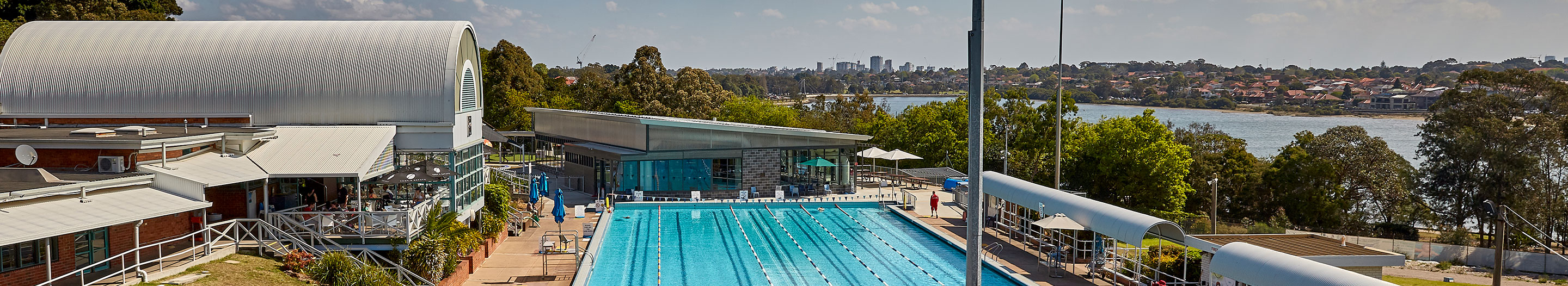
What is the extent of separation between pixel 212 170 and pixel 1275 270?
17585mm

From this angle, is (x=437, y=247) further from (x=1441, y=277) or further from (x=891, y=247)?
(x=1441, y=277)

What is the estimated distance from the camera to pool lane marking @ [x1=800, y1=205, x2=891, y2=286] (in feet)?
68.1

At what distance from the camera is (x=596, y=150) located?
117ft

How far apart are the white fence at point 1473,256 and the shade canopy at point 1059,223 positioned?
17.3 meters

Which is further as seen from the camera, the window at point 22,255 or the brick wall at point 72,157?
the brick wall at point 72,157

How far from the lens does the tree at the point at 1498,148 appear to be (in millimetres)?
41156

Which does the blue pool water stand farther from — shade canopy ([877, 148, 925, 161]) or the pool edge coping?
shade canopy ([877, 148, 925, 161])

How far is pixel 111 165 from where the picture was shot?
15.4 m

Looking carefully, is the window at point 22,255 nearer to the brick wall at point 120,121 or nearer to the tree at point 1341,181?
the brick wall at point 120,121

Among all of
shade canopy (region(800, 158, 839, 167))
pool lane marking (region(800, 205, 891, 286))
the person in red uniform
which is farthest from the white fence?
pool lane marking (region(800, 205, 891, 286))

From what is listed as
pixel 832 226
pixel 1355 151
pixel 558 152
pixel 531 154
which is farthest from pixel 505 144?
pixel 1355 151

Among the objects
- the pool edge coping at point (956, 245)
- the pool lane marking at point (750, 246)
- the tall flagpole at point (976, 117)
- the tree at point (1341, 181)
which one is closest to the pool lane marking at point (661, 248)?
the pool lane marking at point (750, 246)

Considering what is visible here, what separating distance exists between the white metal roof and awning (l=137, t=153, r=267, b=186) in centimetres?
28

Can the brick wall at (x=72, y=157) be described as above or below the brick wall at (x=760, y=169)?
above
